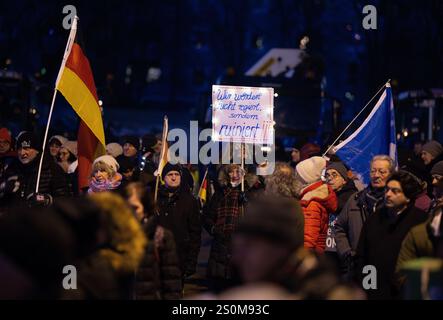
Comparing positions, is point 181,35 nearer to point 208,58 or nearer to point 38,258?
point 208,58

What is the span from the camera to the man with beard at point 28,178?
12.4m

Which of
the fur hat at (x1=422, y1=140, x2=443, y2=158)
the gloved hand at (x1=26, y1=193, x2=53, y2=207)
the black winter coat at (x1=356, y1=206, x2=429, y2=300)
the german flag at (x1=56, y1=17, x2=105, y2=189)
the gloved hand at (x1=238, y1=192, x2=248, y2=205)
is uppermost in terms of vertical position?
the fur hat at (x1=422, y1=140, x2=443, y2=158)

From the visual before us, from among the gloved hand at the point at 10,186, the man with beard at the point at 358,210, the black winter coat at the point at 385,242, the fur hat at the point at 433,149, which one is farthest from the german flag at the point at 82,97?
the fur hat at the point at 433,149

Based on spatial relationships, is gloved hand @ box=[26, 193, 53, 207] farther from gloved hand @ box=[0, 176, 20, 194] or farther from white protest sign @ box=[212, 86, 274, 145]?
Result: white protest sign @ box=[212, 86, 274, 145]

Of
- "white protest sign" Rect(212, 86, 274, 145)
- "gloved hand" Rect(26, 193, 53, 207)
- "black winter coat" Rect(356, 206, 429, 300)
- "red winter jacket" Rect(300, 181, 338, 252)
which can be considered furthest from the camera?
"white protest sign" Rect(212, 86, 274, 145)

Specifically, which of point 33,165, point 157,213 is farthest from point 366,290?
point 33,165

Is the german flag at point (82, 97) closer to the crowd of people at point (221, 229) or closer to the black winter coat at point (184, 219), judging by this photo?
the crowd of people at point (221, 229)

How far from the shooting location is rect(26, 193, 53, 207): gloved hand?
12031 millimetres

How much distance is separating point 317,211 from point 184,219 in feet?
5.68

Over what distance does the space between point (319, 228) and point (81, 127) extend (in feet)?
11.7

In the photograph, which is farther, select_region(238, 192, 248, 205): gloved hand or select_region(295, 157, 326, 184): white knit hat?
select_region(238, 192, 248, 205): gloved hand

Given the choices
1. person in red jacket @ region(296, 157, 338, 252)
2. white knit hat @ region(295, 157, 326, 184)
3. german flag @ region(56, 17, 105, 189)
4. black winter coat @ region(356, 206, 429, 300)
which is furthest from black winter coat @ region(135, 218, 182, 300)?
german flag @ region(56, 17, 105, 189)

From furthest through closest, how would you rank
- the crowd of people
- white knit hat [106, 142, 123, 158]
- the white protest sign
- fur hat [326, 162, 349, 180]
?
white knit hat [106, 142, 123, 158] → the white protest sign → fur hat [326, 162, 349, 180] → the crowd of people

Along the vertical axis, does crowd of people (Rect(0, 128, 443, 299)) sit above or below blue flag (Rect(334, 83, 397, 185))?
below
